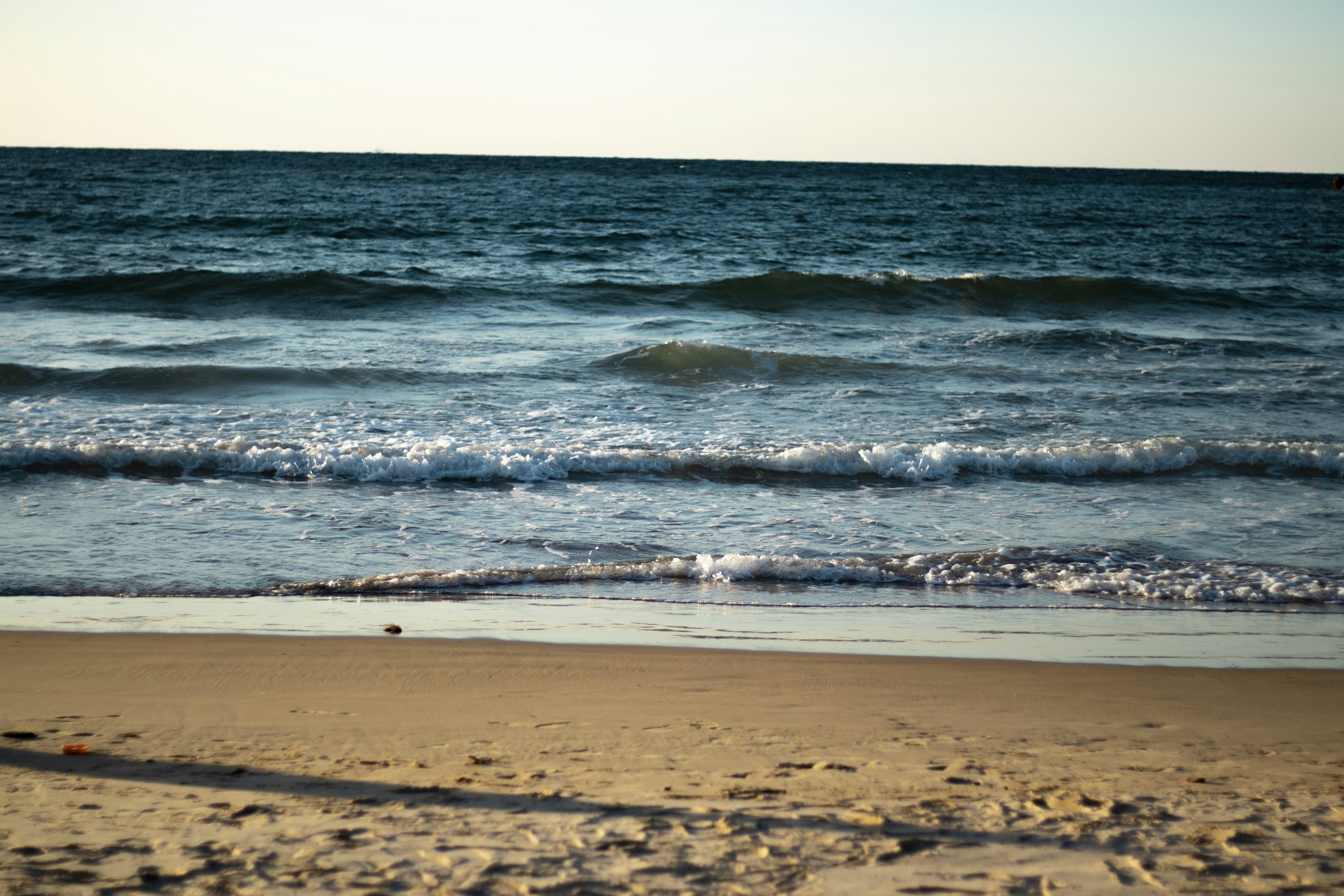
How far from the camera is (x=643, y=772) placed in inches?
109

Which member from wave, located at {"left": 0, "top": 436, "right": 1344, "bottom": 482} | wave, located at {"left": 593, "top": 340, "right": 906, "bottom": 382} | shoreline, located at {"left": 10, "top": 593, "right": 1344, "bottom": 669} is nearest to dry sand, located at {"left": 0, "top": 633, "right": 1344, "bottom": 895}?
shoreline, located at {"left": 10, "top": 593, "right": 1344, "bottom": 669}

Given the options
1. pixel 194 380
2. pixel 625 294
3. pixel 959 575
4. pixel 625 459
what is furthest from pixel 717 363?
pixel 959 575

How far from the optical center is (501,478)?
715 centimetres

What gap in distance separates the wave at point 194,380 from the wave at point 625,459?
2.25m

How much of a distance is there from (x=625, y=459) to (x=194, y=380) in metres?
5.54

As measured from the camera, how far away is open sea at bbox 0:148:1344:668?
4738 millimetres

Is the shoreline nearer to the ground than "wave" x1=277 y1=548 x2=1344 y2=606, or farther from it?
nearer to the ground

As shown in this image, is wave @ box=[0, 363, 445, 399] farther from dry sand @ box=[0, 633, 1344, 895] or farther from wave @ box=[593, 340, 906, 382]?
dry sand @ box=[0, 633, 1344, 895]

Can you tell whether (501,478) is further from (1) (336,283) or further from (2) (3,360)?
(1) (336,283)

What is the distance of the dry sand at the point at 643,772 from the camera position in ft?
7.14

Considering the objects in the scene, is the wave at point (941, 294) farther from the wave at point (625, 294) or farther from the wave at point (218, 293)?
the wave at point (218, 293)

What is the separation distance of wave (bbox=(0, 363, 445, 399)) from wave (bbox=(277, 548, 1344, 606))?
18.2 feet

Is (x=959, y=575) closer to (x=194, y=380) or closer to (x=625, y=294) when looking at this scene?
(x=194, y=380)

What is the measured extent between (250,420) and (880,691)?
692cm
